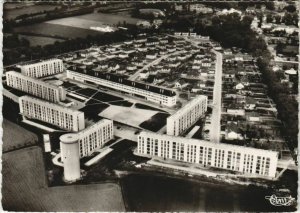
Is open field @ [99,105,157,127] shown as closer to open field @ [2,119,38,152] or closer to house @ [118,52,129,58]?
open field @ [2,119,38,152]

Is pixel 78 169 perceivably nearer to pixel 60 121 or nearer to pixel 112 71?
pixel 60 121

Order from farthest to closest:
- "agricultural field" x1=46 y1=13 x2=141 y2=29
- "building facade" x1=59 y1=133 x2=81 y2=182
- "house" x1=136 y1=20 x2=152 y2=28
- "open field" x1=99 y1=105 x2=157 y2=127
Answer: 1. "house" x1=136 y1=20 x2=152 y2=28
2. "agricultural field" x1=46 y1=13 x2=141 y2=29
3. "open field" x1=99 y1=105 x2=157 y2=127
4. "building facade" x1=59 y1=133 x2=81 y2=182

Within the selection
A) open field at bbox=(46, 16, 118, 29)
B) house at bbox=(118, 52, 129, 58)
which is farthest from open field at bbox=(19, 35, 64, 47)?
house at bbox=(118, 52, 129, 58)

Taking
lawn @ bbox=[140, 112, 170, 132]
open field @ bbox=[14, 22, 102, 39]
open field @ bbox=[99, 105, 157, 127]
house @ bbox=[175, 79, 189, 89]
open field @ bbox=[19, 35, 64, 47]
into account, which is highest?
open field @ bbox=[14, 22, 102, 39]

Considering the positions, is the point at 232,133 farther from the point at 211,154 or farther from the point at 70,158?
the point at 70,158

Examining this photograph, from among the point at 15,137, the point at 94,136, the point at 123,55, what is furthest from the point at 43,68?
the point at 94,136

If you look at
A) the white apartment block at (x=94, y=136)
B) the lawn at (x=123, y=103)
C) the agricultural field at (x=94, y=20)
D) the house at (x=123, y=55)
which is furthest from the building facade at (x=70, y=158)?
the agricultural field at (x=94, y=20)

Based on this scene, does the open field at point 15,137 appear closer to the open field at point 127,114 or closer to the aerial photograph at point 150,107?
the aerial photograph at point 150,107
